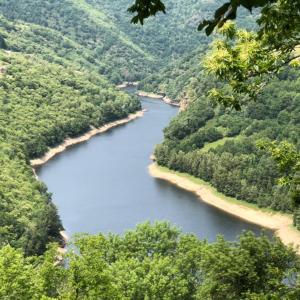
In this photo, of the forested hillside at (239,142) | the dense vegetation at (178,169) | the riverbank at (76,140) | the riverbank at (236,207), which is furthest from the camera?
the riverbank at (76,140)

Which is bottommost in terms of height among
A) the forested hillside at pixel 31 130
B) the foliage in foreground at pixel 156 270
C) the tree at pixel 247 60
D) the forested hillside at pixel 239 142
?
the forested hillside at pixel 31 130

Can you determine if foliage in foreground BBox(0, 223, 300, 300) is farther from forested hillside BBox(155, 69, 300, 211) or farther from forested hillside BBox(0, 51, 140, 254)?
forested hillside BBox(155, 69, 300, 211)

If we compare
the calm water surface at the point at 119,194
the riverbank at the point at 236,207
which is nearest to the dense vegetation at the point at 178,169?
the riverbank at the point at 236,207

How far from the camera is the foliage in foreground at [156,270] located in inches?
1212

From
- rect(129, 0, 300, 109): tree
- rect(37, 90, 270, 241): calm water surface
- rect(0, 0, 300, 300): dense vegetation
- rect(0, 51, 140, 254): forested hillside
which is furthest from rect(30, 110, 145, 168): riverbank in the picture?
rect(129, 0, 300, 109): tree

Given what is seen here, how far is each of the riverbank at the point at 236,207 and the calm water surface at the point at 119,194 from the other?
2.35m

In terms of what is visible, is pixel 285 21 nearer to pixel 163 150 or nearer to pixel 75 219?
pixel 75 219

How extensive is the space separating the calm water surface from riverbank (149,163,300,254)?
Answer: 7.71 ft

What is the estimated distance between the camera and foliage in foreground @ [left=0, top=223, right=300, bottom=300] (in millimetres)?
30797

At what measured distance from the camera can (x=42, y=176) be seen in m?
133

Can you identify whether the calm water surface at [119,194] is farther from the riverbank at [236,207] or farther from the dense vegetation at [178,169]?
the dense vegetation at [178,169]

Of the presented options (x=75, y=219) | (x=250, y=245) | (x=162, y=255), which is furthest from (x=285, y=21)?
(x=75, y=219)

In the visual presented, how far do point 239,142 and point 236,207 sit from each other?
26708 mm

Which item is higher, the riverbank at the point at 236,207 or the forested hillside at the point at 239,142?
the forested hillside at the point at 239,142
